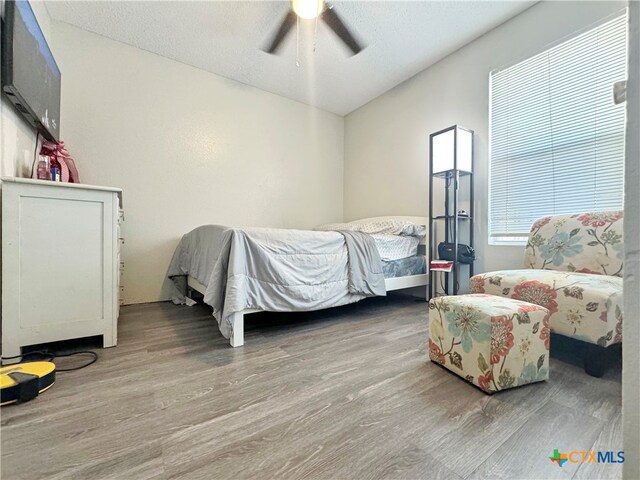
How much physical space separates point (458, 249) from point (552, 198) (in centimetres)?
75

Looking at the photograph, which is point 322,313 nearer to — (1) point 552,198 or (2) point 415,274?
(2) point 415,274

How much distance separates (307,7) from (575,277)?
230cm

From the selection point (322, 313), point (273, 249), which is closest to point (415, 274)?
point (322, 313)

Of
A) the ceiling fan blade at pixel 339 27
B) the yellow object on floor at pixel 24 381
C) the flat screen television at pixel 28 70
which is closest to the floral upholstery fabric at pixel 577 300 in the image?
the ceiling fan blade at pixel 339 27

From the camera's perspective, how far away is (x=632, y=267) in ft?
1.18

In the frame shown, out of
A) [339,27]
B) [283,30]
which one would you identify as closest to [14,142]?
[283,30]

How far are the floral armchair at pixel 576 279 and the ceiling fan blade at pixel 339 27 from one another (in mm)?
1970

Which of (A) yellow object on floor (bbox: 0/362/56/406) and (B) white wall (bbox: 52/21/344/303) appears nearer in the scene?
(A) yellow object on floor (bbox: 0/362/56/406)

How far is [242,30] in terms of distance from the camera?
232 cm

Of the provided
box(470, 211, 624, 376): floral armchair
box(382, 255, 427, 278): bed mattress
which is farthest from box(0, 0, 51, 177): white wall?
box(470, 211, 624, 376): floral armchair

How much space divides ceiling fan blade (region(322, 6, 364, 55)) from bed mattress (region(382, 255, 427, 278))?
1.80m

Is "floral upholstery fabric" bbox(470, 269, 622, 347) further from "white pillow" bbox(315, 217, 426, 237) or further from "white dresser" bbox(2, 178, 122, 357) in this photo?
"white dresser" bbox(2, 178, 122, 357)

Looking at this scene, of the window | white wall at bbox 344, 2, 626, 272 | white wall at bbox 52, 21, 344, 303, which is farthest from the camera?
white wall at bbox 52, 21, 344, 303

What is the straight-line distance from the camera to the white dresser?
4.00 ft
